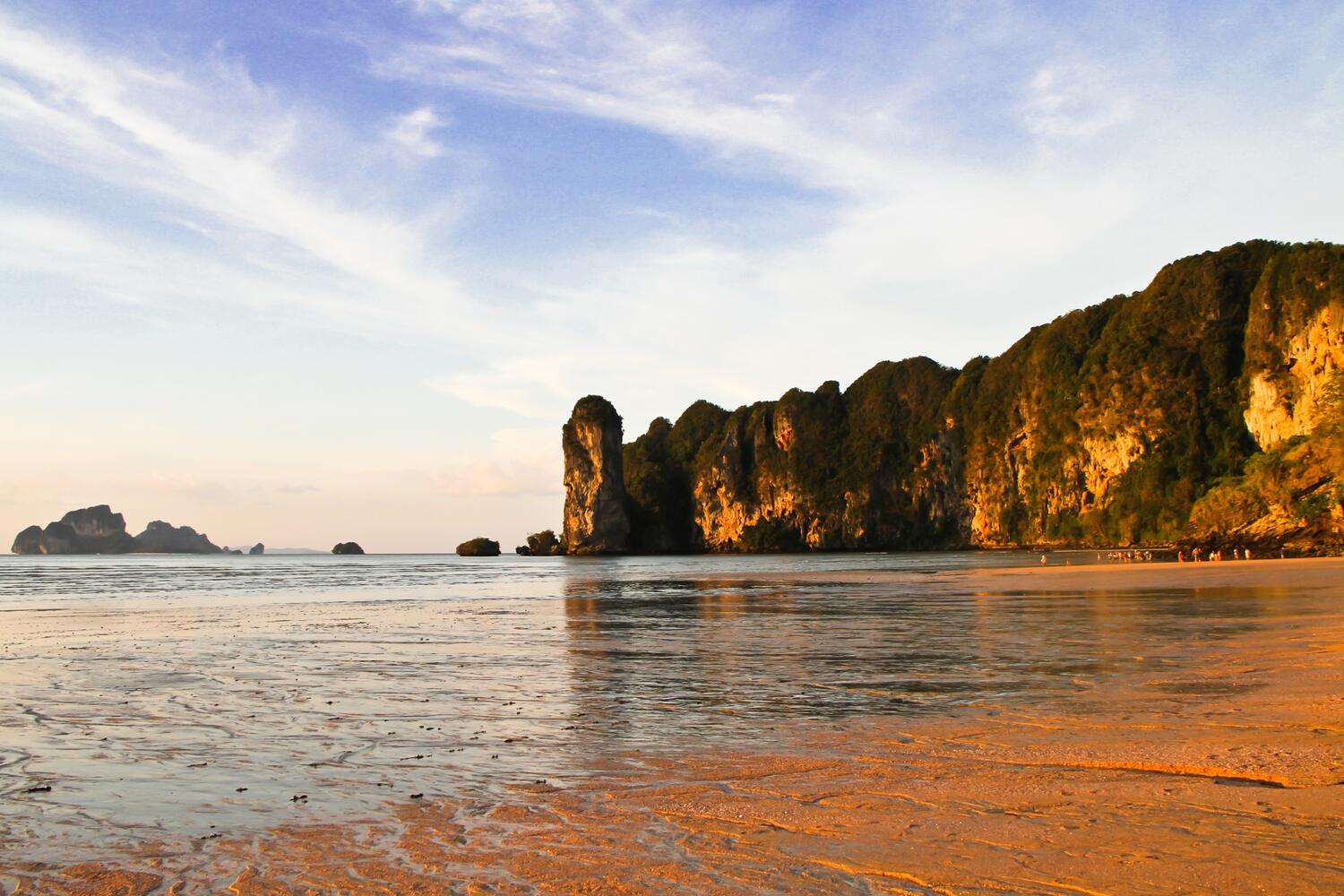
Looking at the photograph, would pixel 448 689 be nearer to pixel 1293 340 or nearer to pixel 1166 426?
pixel 1293 340

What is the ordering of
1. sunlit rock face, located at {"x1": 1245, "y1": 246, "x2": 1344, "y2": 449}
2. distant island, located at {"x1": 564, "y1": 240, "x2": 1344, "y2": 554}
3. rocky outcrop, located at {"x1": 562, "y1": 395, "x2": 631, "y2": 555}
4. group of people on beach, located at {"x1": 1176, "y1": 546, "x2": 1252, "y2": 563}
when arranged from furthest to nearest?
rocky outcrop, located at {"x1": 562, "y1": 395, "x2": 631, "y2": 555} → sunlit rock face, located at {"x1": 1245, "y1": 246, "x2": 1344, "y2": 449} → distant island, located at {"x1": 564, "y1": 240, "x2": 1344, "y2": 554} → group of people on beach, located at {"x1": 1176, "y1": 546, "x2": 1252, "y2": 563}

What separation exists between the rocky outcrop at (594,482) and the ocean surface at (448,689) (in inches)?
6452

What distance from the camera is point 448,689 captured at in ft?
42.0

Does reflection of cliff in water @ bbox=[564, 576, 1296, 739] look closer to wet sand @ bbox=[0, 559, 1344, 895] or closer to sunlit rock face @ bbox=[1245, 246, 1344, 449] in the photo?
wet sand @ bbox=[0, 559, 1344, 895]

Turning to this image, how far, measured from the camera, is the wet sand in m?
4.89

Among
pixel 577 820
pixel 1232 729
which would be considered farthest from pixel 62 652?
pixel 1232 729

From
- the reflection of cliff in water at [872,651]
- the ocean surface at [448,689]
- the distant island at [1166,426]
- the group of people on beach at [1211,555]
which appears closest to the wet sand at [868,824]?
the ocean surface at [448,689]

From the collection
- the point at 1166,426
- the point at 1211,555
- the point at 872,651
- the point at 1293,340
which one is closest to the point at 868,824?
the point at 872,651

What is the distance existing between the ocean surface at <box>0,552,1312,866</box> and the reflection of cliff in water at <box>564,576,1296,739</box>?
0.08m

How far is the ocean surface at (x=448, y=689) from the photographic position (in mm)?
7289

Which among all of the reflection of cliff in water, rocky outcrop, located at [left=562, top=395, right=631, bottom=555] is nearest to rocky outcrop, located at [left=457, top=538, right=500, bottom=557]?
rocky outcrop, located at [left=562, top=395, right=631, bottom=555]

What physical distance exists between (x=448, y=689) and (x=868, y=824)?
27.0ft

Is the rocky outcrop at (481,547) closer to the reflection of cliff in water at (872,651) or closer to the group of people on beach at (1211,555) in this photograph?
the group of people on beach at (1211,555)

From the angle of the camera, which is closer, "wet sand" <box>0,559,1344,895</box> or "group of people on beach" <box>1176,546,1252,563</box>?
"wet sand" <box>0,559,1344,895</box>
